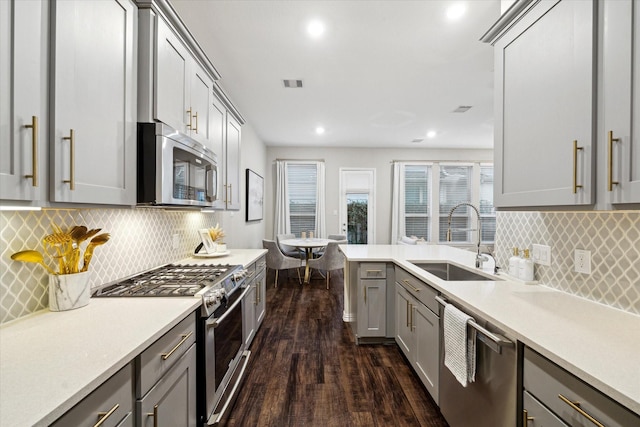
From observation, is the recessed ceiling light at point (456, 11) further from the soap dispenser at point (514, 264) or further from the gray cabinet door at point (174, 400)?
the gray cabinet door at point (174, 400)

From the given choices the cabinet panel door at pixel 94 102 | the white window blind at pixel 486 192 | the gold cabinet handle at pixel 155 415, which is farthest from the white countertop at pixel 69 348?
the white window blind at pixel 486 192

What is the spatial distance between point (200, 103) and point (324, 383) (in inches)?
91.6

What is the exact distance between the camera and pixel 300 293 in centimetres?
466

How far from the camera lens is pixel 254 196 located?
543 centimetres

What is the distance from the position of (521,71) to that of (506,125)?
263 millimetres

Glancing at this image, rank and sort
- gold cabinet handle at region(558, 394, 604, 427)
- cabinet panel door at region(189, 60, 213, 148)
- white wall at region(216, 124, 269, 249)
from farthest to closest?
white wall at region(216, 124, 269, 249), cabinet panel door at region(189, 60, 213, 148), gold cabinet handle at region(558, 394, 604, 427)

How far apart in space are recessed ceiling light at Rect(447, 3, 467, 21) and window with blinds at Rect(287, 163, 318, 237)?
4767 millimetres

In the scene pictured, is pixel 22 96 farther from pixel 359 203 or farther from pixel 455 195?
pixel 455 195

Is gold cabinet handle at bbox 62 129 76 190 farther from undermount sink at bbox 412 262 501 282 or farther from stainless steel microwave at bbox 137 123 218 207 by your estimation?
undermount sink at bbox 412 262 501 282

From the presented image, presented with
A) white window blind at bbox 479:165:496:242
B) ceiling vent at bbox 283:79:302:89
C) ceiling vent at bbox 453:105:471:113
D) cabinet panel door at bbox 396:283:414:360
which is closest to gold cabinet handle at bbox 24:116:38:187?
cabinet panel door at bbox 396:283:414:360

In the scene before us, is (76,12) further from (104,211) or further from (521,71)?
(521,71)

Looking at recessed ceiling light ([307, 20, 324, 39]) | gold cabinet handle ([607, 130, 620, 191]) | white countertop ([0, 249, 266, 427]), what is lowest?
white countertop ([0, 249, 266, 427])

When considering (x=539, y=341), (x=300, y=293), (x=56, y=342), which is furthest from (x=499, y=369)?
(x=300, y=293)

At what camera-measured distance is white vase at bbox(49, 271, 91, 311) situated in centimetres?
125
